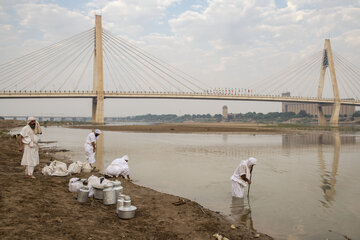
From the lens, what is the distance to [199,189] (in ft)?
22.9

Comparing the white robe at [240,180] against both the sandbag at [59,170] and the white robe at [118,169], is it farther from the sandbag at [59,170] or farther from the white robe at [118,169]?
Result: the sandbag at [59,170]

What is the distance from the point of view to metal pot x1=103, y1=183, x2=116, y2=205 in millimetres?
4879

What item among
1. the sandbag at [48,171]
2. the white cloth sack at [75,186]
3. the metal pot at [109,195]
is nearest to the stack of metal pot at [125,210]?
the metal pot at [109,195]

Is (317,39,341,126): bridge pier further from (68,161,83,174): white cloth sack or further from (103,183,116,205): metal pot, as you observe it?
(103,183,116,205): metal pot

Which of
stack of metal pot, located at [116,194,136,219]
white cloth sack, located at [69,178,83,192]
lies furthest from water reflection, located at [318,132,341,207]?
white cloth sack, located at [69,178,83,192]

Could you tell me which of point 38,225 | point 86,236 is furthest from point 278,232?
point 38,225

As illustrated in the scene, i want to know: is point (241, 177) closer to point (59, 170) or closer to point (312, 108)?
point (59, 170)

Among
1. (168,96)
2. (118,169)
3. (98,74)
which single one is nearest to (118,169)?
(118,169)

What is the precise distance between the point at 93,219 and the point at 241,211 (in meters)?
2.75

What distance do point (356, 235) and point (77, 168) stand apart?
21.2 ft

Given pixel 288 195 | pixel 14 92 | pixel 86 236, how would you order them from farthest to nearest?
pixel 14 92, pixel 288 195, pixel 86 236

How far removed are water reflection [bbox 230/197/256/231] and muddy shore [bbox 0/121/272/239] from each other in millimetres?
250

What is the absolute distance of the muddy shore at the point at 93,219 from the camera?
11.8 ft

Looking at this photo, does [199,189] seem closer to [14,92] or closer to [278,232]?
[278,232]
